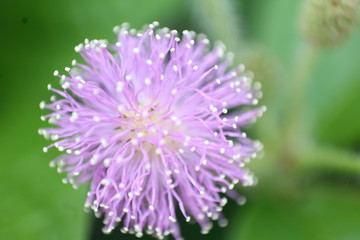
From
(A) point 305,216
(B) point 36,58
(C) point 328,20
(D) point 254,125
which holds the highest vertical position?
(B) point 36,58

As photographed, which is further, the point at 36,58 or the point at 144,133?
the point at 36,58

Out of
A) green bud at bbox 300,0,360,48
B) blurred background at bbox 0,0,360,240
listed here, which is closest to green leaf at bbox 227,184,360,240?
blurred background at bbox 0,0,360,240

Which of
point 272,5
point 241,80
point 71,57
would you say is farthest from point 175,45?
point 272,5

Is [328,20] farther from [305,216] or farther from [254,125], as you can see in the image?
[305,216]

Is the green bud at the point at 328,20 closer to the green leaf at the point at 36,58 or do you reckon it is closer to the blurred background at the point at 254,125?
the blurred background at the point at 254,125

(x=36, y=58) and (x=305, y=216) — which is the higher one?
(x=36, y=58)

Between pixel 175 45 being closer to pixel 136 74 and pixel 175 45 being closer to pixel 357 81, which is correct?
pixel 136 74

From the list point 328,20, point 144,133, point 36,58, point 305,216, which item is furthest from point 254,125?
point 36,58
